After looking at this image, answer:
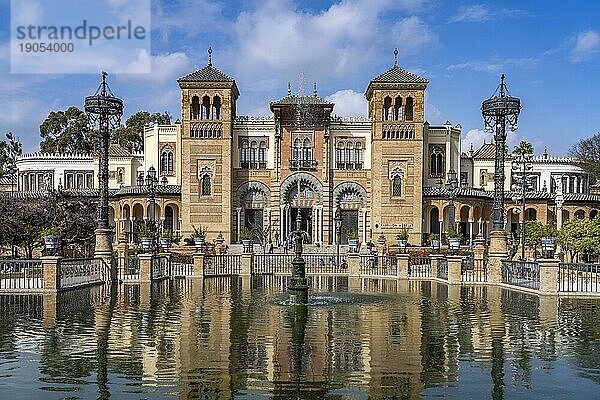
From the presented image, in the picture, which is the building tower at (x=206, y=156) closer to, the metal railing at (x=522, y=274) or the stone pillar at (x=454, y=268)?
the stone pillar at (x=454, y=268)

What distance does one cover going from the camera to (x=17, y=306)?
57.7 feet

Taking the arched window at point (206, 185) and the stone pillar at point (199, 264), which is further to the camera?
the arched window at point (206, 185)

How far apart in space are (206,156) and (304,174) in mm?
7273

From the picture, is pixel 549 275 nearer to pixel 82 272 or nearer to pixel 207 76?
pixel 82 272

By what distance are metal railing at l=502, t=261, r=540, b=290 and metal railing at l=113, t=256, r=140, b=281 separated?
40.7 feet

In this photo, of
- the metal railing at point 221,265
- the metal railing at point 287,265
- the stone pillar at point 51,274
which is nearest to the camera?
the stone pillar at point 51,274

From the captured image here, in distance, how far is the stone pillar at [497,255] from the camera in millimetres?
25047

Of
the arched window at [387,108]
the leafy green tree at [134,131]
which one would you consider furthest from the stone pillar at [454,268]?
the leafy green tree at [134,131]

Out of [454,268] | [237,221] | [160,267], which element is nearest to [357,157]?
[237,221]

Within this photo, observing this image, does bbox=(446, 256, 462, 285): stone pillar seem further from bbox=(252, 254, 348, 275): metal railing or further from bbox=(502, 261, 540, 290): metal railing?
bbox=(252, 254, 348, 275): metal railing

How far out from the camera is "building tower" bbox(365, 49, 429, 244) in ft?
175

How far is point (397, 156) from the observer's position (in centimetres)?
5350

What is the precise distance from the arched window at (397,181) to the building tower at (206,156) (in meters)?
11.8

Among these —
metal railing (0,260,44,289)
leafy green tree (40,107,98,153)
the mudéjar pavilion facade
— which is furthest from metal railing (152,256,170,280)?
leafy green tree (40,107,98,153)
